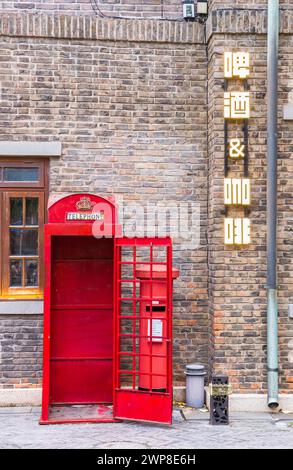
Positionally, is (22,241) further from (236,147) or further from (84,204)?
(236,147)

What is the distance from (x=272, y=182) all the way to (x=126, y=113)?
2.45m

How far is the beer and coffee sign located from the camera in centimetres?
891

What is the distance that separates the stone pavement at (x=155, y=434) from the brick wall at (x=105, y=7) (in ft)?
19.7

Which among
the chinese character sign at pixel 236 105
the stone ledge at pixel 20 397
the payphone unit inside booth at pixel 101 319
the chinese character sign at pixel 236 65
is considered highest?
the chinese character sign at pixel 236 65

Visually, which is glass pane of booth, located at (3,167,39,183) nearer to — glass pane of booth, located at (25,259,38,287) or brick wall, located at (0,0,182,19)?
glass pane of booth, located at (25,259,38,287)

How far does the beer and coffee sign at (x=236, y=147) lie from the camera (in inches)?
351

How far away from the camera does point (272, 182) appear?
8844 millimetres

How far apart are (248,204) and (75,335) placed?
3.14m

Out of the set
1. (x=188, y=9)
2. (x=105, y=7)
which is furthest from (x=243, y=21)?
(x=105, y=7)

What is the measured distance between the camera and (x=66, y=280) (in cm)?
895

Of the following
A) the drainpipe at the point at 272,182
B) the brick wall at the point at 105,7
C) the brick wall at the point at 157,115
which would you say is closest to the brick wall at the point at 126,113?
the brick wall at the point at 157,115

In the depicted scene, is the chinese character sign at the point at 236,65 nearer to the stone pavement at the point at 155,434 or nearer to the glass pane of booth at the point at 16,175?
the glass pane of booth at the point at 16,175

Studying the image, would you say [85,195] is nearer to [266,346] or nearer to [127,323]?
[127,323]

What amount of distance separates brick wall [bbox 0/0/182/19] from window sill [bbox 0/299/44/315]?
4.42m
